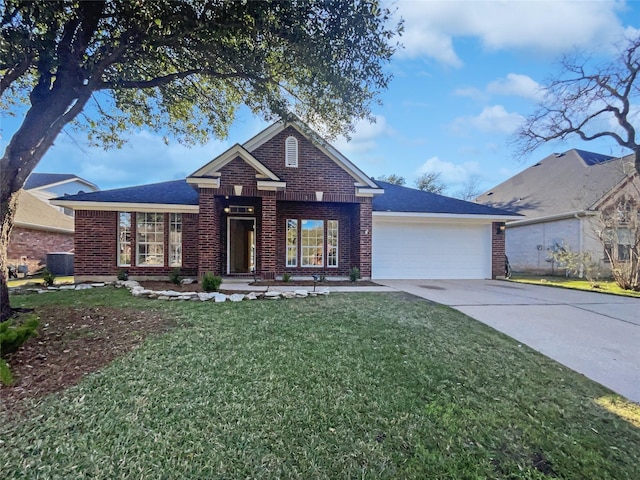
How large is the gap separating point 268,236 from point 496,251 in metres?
9.50

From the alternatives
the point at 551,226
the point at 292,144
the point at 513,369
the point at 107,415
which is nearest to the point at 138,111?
the point at 292,144

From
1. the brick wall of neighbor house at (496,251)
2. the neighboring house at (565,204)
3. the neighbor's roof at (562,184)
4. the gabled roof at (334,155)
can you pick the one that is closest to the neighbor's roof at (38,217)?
the gabled roof at (334,155)

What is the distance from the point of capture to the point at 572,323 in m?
6.19

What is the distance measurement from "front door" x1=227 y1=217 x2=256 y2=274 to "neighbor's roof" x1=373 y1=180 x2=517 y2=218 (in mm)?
5209

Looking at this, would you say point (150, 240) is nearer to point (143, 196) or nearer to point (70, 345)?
point (143, 196)

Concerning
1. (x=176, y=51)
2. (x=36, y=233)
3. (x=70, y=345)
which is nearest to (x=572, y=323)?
(x=70, y=345)

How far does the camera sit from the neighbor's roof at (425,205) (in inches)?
501

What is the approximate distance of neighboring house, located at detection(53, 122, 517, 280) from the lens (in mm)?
10711

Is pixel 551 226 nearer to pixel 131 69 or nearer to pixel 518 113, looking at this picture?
pixel 518 113

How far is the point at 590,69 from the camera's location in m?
14.2

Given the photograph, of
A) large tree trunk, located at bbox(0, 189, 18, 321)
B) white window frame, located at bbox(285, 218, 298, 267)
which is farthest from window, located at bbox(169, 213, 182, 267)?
large tree trunk, located at bbox(0, 189, 18, 321)

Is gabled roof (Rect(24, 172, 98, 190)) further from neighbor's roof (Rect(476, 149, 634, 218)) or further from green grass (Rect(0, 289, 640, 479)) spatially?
neighbor's roof (Rect(476, 149, 634, 218))

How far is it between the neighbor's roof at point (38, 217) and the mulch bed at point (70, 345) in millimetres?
13246

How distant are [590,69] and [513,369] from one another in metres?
16.7
